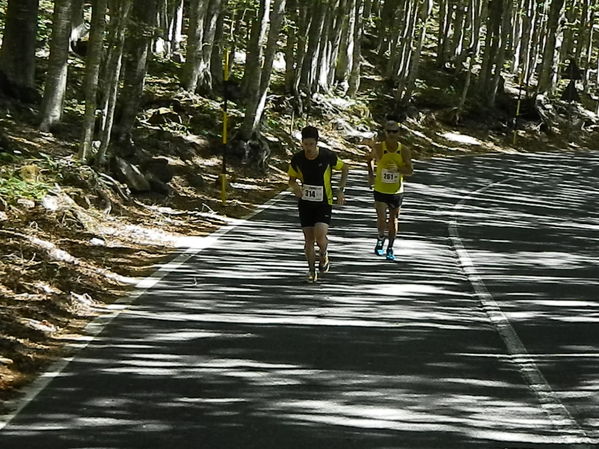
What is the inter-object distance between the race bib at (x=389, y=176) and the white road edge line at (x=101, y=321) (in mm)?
2827

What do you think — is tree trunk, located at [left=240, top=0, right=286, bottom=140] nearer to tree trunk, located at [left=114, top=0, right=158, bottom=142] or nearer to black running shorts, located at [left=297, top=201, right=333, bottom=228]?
tree trunk, located at [left=114, top=0, right=158, bottom=142]

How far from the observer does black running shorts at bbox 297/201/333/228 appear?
12867 mm

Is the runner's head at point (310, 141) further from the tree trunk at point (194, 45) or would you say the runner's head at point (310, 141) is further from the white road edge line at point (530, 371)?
the tree trunk at point (194, 45)

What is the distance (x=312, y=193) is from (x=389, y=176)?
2793 mm

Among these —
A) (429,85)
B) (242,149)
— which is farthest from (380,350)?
(429,85)

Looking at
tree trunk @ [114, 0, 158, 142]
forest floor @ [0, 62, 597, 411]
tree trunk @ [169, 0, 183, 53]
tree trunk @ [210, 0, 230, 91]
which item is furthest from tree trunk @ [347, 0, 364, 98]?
tree trunk @ [114, 0, 158, 142]

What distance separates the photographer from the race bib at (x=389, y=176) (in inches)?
600

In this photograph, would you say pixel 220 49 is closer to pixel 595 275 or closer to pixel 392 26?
pixel 392 26

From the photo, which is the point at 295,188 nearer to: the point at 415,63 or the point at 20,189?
the point at 20,189

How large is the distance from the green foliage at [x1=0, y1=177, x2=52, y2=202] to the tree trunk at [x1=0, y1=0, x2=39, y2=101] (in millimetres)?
7773

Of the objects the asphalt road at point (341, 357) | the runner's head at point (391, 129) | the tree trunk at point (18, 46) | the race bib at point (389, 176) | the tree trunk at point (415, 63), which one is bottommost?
the asphalt road at point (341, 357)

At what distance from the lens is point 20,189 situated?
15.2 m

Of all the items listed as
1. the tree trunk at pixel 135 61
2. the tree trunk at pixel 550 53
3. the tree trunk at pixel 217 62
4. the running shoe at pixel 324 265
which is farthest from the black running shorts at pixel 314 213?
the tree trunk at pixel 550 53

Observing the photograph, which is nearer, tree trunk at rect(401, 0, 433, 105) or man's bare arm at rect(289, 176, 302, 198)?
man's bare arm at rect(289, 176, 302, 198)
